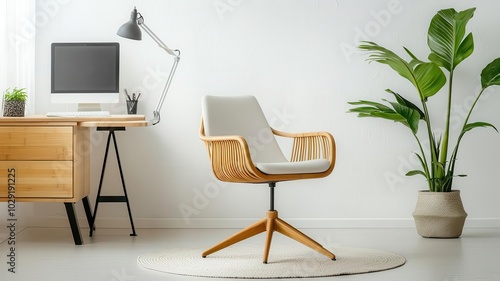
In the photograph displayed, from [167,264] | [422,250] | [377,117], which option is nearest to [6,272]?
[167,264]

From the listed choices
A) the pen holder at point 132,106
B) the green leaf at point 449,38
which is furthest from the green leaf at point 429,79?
the pen holder at point 132,106

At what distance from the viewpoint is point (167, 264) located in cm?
379

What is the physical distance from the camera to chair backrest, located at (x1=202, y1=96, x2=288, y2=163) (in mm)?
4195

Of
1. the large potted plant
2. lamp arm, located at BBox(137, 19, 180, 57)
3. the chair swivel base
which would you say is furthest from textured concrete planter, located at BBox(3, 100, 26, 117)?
the large potted plant

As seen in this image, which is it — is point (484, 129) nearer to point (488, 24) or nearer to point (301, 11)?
point (488, 24)

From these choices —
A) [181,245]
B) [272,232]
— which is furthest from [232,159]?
[181,245]

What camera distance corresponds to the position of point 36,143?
14.4 ft

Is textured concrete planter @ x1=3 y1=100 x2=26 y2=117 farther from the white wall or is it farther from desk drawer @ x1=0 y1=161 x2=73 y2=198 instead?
the white wall

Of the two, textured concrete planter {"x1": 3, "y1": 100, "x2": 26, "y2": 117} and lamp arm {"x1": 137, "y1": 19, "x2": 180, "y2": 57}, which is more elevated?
lamp arm {"x1": 137, "y1": 19, "x2": 180, "y2": 57}

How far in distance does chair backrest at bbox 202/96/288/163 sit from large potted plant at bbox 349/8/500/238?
689 mm

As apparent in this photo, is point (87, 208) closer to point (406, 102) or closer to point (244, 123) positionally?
point (244, 123)

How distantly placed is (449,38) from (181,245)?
6.68 ft

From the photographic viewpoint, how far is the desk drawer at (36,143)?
4383 millimetres

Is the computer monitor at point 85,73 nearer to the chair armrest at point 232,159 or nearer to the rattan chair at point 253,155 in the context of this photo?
the rattan chair at point 253,155
